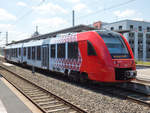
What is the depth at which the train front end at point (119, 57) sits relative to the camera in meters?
8.90

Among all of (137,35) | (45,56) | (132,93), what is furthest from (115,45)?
(137,35)

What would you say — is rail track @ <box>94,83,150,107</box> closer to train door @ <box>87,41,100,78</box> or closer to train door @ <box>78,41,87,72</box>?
train door @ <box>87,41,100,78</box>

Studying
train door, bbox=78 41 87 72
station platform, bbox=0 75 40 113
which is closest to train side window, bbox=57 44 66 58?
train door, bbox=78 41 87 72

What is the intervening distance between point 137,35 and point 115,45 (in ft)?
148

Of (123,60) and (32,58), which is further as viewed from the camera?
(32,58)

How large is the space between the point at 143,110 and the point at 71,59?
19.5 feet

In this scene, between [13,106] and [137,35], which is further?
[137,35]

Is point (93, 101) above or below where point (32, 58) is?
below

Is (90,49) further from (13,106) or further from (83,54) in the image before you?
(13,106)

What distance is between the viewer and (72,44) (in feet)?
37.5

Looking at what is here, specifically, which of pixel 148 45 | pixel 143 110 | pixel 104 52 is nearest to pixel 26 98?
pixel 104 52

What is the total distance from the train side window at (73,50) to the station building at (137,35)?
4031cm

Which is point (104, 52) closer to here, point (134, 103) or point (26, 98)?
point (134, 103)

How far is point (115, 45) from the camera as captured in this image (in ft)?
32.0
